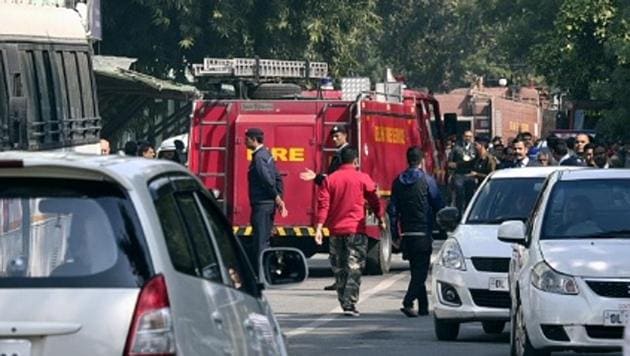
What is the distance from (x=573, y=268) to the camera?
13.5 meters

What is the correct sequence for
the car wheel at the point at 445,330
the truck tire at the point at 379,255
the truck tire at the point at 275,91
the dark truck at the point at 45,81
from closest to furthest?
the dark truck at the point at 45,81 → the car wheel at the point at 445,330 → the truck tire at the point at 379,255 → the truck tire at the point at 275,91

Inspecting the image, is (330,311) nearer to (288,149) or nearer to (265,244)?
(265,244)

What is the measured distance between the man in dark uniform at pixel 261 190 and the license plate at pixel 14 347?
1590 centimetres

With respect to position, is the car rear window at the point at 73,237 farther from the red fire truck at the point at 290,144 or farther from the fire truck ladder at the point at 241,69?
the fire truck ladder at the point at 241,69

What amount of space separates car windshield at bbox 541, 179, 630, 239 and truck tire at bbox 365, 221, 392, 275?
443 inches

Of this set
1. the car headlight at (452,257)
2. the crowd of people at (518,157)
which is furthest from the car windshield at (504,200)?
the crowd of people at (518,157)

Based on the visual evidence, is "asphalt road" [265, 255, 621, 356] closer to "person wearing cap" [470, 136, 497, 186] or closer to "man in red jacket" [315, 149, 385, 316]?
"man in red jacket" [315, 149, 385, 316]

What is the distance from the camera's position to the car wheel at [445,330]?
56.3 feet

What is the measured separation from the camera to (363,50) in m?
81.3

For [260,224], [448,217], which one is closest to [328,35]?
[260,224]

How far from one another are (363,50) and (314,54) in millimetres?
36951

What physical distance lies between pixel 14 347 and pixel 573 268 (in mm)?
7353

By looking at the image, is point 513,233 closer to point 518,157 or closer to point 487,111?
point 518,157

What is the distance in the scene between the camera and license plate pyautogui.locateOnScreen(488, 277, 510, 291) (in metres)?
17.0
